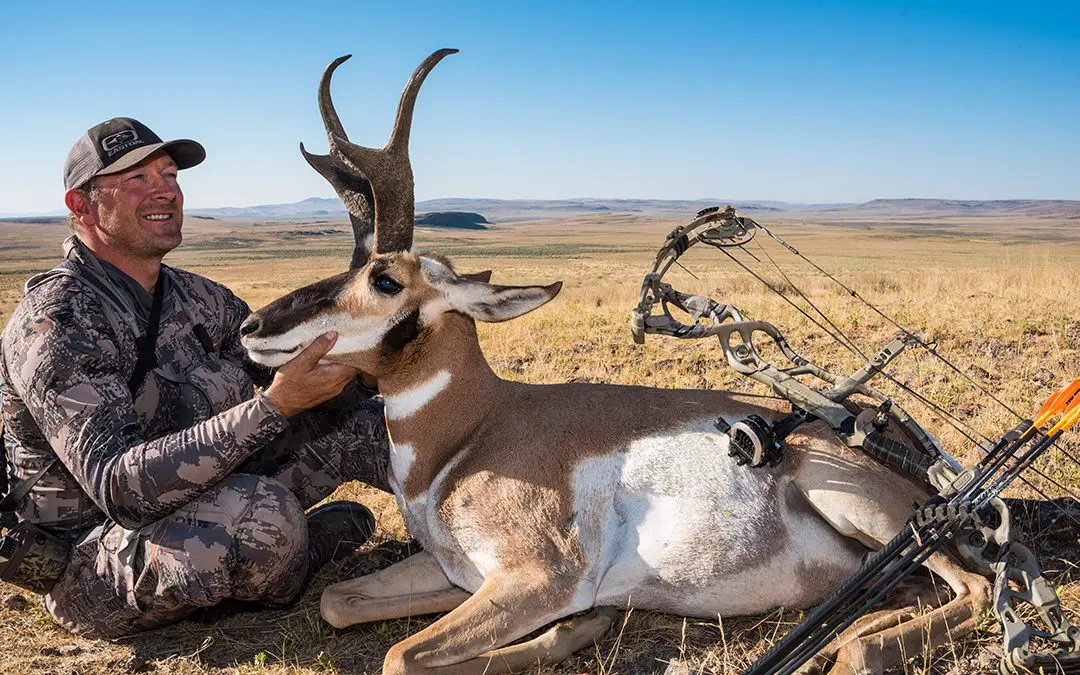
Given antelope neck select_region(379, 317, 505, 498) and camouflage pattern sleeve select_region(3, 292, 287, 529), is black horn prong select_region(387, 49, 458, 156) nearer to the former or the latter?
antelope neck select_region(379, 317, 505, 498)

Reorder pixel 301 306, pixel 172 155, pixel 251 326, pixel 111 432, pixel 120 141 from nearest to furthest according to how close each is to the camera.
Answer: pixel 111 432, pixel 251 326, pixel 301 306, pixel 120 141, pixel 172 155

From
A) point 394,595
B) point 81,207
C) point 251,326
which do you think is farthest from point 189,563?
point 81,207

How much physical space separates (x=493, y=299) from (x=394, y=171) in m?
0.95

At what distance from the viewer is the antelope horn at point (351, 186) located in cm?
524

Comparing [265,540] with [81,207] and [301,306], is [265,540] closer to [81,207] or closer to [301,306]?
[301,306]

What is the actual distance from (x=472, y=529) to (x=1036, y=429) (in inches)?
113

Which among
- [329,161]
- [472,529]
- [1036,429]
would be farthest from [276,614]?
[1036,429]

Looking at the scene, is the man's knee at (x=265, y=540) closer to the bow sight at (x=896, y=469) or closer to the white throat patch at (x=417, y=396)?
the white throat patch at (x=417, y=396)

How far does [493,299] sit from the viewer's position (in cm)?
477

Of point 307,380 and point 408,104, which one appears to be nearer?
point 307,380

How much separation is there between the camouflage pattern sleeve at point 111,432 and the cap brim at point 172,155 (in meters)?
1.02

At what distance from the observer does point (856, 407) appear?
5.03 meters

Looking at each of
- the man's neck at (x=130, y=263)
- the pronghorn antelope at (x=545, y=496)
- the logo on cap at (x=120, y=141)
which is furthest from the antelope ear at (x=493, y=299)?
the logo on cap at (x=120, y=141)

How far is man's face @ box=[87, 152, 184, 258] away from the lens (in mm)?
5160
